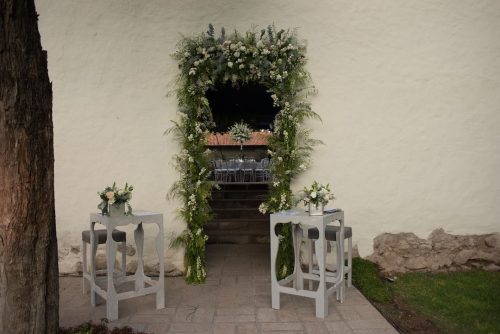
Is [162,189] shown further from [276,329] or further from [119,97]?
[276,329]

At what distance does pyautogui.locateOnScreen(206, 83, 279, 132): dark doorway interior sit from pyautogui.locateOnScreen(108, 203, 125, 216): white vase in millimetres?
5716

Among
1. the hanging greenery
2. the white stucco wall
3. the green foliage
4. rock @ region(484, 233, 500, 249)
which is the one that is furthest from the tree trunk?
the green foliage

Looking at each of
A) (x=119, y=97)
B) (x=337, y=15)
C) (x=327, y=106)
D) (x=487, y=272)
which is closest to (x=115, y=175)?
(x=119, y=97)

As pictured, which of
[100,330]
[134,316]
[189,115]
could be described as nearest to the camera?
[100,330]

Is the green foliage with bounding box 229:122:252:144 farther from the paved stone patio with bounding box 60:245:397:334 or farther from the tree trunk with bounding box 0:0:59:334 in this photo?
the tree trunk with bounding box 0:0:59:334

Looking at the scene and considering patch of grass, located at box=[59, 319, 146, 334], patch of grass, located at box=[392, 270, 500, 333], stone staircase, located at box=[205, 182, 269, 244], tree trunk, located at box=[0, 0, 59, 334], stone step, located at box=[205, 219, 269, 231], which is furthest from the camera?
stone step, located at box=[205, 219, 269, 231]

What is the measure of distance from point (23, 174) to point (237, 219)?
14.6ft

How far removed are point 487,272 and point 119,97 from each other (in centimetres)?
458

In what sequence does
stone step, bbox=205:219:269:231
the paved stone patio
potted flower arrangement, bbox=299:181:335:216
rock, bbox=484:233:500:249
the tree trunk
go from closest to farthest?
1. the tree trunk
2. the paved stone patio
3. potted flower arrangement, bbox=299:181:335:216
4. rock, bbox=484:233:500:249
5. stone step, bbox=205:219:269:231

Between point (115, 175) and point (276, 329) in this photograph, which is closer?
point (276, 329)

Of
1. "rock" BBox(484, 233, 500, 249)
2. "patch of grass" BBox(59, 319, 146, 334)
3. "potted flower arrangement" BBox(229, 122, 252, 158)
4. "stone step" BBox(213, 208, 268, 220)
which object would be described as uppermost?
"potted flower arrangement" BBox(229, 122, 252, 158)

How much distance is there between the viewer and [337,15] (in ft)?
15.2

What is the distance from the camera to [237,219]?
6.58 metres

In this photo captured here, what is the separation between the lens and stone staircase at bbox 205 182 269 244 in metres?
6.23
